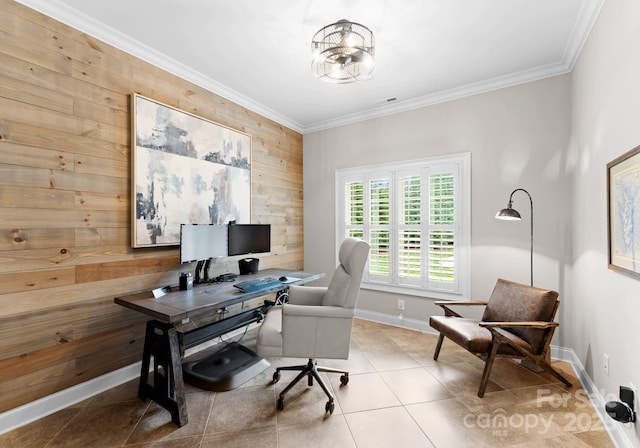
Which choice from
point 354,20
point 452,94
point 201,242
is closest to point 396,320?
point 201,242

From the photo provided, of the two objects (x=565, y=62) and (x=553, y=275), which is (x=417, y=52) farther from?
(x=553, y=275)

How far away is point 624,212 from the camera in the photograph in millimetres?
1675

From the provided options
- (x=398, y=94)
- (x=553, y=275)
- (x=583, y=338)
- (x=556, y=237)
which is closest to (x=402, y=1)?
(x=398, y=94)

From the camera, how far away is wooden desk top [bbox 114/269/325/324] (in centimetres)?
191

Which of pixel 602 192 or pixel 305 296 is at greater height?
pixel 602 192

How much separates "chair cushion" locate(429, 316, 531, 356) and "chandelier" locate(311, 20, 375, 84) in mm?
2171

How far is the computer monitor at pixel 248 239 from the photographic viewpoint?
118 inches

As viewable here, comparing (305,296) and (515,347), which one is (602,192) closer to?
(515,347)

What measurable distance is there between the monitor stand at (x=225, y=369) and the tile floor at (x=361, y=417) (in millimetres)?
76

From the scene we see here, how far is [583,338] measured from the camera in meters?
2.45

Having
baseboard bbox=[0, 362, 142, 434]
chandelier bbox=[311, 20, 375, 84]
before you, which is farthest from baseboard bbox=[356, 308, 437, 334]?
chandelier bbox=[311, 20, 375, 84]

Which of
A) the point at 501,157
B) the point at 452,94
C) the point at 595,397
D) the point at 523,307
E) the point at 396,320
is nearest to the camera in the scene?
the point at 595,397

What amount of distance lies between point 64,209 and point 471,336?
3.12m

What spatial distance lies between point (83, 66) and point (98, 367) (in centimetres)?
224
